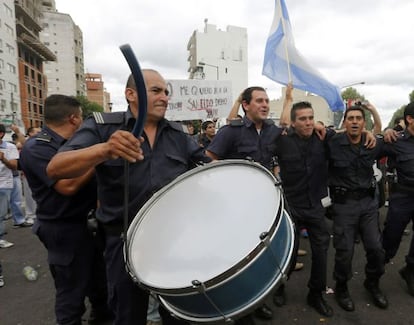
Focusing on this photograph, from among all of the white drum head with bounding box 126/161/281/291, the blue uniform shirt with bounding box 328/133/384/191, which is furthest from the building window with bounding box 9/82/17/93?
the white drum head with bounding box 126/161/281/291

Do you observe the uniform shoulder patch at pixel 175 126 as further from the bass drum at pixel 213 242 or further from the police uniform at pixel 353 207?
the police uniform at pixel 353 207

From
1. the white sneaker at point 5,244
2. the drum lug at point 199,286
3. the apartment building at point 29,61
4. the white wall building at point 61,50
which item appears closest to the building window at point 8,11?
the apartment building at point 29,61

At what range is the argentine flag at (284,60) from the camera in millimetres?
4785

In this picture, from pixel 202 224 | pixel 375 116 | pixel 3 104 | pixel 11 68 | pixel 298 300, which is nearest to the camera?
pixel 202 224

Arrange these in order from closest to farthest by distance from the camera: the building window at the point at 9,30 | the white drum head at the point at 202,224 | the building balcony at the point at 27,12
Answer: the white drum head at the point at 202,224
the building window at the point at 9,30
the building balcony at the point at 27,12

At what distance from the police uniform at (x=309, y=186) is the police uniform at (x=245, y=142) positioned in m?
0.18

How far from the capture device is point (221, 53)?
208 ft

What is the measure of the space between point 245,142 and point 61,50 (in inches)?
2843

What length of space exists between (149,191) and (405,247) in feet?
14.6

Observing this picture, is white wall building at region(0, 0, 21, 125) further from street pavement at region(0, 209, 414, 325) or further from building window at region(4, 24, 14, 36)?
street pavement at region(0, 209, 414, 325)

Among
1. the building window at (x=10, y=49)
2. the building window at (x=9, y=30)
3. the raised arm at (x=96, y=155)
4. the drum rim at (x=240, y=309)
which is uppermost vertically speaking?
the building window at (x=9, y=30)

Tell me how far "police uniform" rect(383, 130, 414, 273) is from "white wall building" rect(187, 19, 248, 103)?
2265 inches

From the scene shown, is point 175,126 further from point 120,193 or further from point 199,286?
point 199,286

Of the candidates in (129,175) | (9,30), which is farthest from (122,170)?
(9,30)
